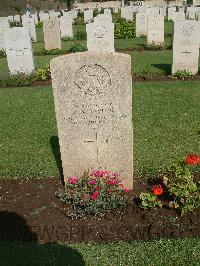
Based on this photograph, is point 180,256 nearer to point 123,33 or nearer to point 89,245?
point 89,245

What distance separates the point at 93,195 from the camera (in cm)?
498

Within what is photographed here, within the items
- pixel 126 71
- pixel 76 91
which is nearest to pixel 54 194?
pixel 76 91

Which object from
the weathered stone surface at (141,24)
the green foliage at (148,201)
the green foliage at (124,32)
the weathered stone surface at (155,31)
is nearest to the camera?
the green foliage at (148,201)

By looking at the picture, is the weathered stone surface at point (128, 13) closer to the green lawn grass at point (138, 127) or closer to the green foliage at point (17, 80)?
the green foliage at point (17, 80)

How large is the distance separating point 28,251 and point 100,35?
→ 11394 mm

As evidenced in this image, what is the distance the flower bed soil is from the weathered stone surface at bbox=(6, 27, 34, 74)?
8958mm

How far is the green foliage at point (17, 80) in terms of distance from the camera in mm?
12750

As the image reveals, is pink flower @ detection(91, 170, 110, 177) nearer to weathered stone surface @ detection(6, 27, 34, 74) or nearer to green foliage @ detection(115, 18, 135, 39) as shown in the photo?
weathered stone surface @ detection(6, 27, 34, 74)

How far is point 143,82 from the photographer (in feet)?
40.1

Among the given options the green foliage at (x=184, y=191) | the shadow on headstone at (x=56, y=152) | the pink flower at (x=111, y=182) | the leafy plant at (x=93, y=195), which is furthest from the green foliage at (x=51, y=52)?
the green foliage at (x=184, y=191)

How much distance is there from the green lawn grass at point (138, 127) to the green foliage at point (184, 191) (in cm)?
124

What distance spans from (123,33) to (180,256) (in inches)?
793

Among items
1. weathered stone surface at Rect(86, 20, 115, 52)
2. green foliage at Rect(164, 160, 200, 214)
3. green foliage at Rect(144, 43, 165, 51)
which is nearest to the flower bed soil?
green foliage at Rect(164, 160, 200, 214)

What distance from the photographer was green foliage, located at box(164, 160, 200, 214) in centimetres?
493
